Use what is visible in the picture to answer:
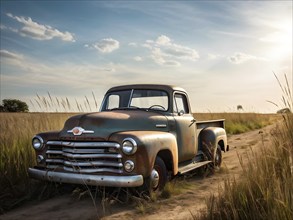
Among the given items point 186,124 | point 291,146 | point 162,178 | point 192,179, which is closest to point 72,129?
point 162,178

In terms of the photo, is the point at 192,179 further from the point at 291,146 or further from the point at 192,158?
the point at 291,146

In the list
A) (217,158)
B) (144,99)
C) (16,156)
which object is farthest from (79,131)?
(217,158)

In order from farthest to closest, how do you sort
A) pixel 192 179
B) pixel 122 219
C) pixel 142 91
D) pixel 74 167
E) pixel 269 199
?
pixel 192 179, pixel 142 91, pixel 74 167, pixel 122 219, pixel 269 199

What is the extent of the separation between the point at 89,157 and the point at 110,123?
1.84ft

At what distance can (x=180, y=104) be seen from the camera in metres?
6.62

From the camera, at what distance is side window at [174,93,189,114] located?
6.39 metres

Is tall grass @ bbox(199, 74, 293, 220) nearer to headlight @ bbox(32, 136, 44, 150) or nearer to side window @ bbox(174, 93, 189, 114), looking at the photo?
side window @ bbox(174, 93, 189, 114)

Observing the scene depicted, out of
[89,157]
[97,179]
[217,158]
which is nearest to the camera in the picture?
[97,179]

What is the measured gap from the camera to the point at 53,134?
18.0 ft

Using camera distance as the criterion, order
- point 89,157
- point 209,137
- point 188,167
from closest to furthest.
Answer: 1. point 89,157
2. point 188,167
3. point 209,137

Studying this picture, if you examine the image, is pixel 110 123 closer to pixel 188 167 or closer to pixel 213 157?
pixel 188 167

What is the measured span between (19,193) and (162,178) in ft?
7.59

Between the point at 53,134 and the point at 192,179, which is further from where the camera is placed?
the point at 192,179

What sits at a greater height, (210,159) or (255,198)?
(210,159)
